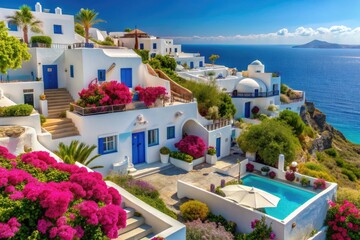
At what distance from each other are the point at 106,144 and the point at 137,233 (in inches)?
426

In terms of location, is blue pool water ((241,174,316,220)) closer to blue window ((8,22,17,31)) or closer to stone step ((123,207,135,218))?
stone step ((123,207,135,218))

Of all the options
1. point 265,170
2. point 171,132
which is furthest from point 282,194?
point 171,132

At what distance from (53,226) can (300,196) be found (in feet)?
49.6

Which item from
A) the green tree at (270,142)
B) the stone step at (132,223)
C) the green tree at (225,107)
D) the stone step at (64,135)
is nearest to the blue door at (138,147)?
the stone step at (64,135)

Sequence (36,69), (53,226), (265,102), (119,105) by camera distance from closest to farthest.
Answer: (53,226) < (119,105) < (36,69) < (265,102)

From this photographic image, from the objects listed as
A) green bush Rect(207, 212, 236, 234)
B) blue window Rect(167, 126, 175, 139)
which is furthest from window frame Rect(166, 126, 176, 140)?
green bush Rect(207, 212, 236, 234)

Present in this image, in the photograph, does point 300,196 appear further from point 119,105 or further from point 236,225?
point 119,105

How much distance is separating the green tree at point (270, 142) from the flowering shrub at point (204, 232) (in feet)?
34.6

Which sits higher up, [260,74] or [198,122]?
[260,74]

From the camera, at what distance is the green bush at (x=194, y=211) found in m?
15.8

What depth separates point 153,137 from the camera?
76.5 feet

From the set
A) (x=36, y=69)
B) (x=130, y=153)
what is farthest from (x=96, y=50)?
(x=130, y=153)

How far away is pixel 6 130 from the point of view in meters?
15.4

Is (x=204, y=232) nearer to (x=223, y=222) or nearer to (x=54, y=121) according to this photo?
(x=223, y=222)
